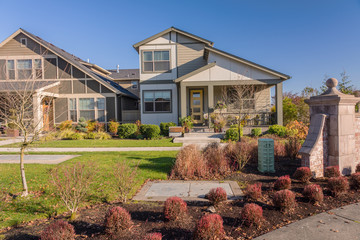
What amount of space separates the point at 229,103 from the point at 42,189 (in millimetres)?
13685

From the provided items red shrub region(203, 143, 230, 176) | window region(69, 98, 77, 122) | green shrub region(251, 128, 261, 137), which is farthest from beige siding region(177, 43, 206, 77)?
red shrub region(203, 143, 230, 176)

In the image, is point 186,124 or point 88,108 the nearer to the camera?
point 186,124

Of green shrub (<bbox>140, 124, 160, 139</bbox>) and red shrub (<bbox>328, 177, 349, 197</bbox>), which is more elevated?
green shrub (<bbox>140, 124, 160, 139</bbox>)

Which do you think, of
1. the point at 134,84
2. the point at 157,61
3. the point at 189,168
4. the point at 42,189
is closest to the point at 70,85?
the point at 157,61

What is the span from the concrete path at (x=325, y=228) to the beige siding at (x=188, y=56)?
15.0 meters

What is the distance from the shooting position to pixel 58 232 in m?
2.79

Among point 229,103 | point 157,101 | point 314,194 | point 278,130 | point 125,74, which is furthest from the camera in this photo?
point 125,74

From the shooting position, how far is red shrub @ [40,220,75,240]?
2733 mm

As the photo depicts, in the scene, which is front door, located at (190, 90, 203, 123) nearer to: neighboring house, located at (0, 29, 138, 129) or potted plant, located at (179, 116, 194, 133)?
potted plant, located at (179, 116, 194, 133)

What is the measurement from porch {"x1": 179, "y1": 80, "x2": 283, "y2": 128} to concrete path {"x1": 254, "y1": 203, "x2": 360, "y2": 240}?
10.7 m

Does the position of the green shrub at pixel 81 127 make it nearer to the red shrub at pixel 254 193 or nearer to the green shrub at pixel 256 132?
the green shrub at pixel 256 132

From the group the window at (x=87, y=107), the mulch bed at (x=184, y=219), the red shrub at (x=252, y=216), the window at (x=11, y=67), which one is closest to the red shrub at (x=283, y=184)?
the mulch bed at (x=184, y=219)

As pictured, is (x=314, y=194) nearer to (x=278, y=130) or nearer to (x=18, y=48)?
(x=278, y=130)

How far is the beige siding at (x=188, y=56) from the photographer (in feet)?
57.2
